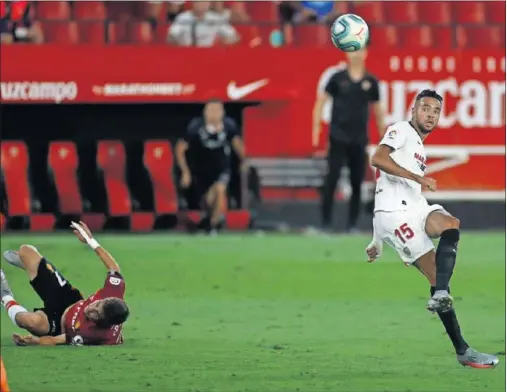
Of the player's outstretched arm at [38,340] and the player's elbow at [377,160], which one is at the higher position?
the player's elbow at [377,160]

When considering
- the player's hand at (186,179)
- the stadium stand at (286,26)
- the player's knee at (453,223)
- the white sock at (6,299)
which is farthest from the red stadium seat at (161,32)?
the player's knee at (453,223)

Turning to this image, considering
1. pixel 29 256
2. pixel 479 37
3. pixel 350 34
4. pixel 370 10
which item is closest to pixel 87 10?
pixel 370 10

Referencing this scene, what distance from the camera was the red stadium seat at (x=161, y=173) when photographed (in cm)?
2009

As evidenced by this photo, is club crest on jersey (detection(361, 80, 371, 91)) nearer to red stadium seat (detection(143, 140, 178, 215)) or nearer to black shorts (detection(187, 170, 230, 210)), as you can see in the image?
black shorts (detection(187, 170, 230, 210))

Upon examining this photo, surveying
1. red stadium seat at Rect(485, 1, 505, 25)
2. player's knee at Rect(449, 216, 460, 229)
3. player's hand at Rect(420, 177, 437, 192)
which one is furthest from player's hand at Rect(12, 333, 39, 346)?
red stadium seat at Rect(485, 1, 505, 25)

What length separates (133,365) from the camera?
34.4 feet

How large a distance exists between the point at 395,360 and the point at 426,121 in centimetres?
167

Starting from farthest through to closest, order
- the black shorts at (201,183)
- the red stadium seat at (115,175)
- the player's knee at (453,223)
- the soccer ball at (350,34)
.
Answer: the red stadium seat at (115,175)
the black shorts at (201,183)
the soccer ball at (350,34)
the player's knee at (453,223)

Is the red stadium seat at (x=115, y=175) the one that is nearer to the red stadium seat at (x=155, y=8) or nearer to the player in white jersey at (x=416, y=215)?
the red stadium seat at (x=155, y=8)

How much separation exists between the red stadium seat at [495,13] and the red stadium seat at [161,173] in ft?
15.9

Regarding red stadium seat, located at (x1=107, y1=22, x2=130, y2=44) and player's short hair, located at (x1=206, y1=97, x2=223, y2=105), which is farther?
red stadium seat, located at (x1=107, y1=22, x2=130, y2=44)

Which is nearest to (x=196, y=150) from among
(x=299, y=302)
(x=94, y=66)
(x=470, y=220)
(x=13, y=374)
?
(x=94, y=66)

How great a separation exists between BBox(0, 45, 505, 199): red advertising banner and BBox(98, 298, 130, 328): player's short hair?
30.4 feet

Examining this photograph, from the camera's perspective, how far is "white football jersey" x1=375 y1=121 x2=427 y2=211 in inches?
409
